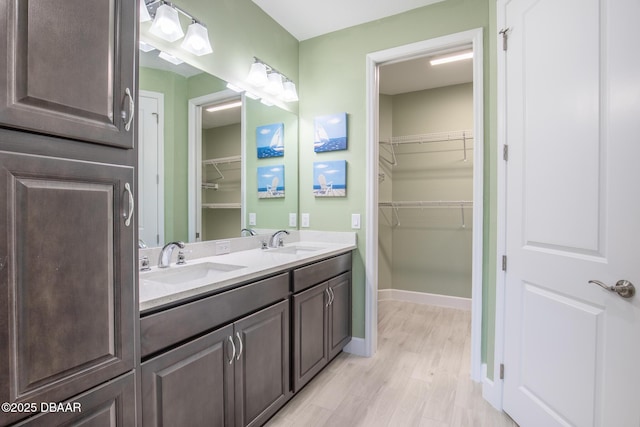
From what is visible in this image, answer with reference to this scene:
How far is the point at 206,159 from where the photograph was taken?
207 cm

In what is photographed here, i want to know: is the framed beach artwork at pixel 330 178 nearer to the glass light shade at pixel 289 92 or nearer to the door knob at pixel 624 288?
the glass light shade at pixel 289 92

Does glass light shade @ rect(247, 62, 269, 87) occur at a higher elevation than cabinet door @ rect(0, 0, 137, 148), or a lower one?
higher

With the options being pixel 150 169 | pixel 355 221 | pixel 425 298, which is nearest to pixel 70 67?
pixel 150 169

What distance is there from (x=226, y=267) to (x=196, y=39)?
134cm

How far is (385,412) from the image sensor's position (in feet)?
6.05

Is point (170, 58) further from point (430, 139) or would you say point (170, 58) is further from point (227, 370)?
point (430, 139)

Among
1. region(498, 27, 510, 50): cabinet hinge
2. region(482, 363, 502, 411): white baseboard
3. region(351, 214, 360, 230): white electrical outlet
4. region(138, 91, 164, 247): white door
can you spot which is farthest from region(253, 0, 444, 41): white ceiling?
region(482, 363, 502, 411): white baseboard

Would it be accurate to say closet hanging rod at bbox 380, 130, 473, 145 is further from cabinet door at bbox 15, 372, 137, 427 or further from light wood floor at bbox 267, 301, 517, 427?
cabinet door at bbox 15, 372, 137, 427

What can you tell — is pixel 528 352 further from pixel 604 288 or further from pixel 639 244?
pixel 639 244

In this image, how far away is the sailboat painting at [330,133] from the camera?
8.57 ft

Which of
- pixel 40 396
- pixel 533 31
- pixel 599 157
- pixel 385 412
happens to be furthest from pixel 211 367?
pixel 533 31

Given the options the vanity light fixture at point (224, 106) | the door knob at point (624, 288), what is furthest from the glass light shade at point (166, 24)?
the door knob at point (624, 288)

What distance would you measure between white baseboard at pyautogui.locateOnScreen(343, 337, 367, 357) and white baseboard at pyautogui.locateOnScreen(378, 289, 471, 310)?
5.17 ft

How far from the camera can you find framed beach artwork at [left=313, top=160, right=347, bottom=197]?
262cm
